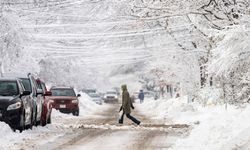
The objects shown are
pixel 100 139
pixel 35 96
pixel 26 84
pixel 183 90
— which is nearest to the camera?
pixel 100 139

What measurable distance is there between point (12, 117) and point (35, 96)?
335cm

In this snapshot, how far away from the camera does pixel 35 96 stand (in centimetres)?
2244

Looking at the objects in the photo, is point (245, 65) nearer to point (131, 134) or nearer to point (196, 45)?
point (131, 134)

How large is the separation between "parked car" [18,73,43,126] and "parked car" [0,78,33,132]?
0.98 meters

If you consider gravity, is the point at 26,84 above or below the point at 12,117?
above

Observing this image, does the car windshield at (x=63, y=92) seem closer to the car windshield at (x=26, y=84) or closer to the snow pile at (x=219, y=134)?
the car windshield at (x=26, y=84)

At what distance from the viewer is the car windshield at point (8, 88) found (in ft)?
66.4

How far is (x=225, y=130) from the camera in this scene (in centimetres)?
1567

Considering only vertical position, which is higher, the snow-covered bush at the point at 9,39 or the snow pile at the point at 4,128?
the snow-covered bush at the point at 9,39

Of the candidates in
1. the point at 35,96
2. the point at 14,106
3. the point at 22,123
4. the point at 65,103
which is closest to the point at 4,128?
the point at 14,106

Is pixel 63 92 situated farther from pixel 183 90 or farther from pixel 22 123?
pixel 22 123

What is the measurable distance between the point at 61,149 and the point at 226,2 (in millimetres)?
5167

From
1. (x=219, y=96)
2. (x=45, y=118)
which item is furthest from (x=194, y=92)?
(x=219, y=96)

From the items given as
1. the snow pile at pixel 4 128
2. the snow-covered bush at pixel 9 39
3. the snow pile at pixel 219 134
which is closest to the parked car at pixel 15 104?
the snow pile at pixel 4 128
